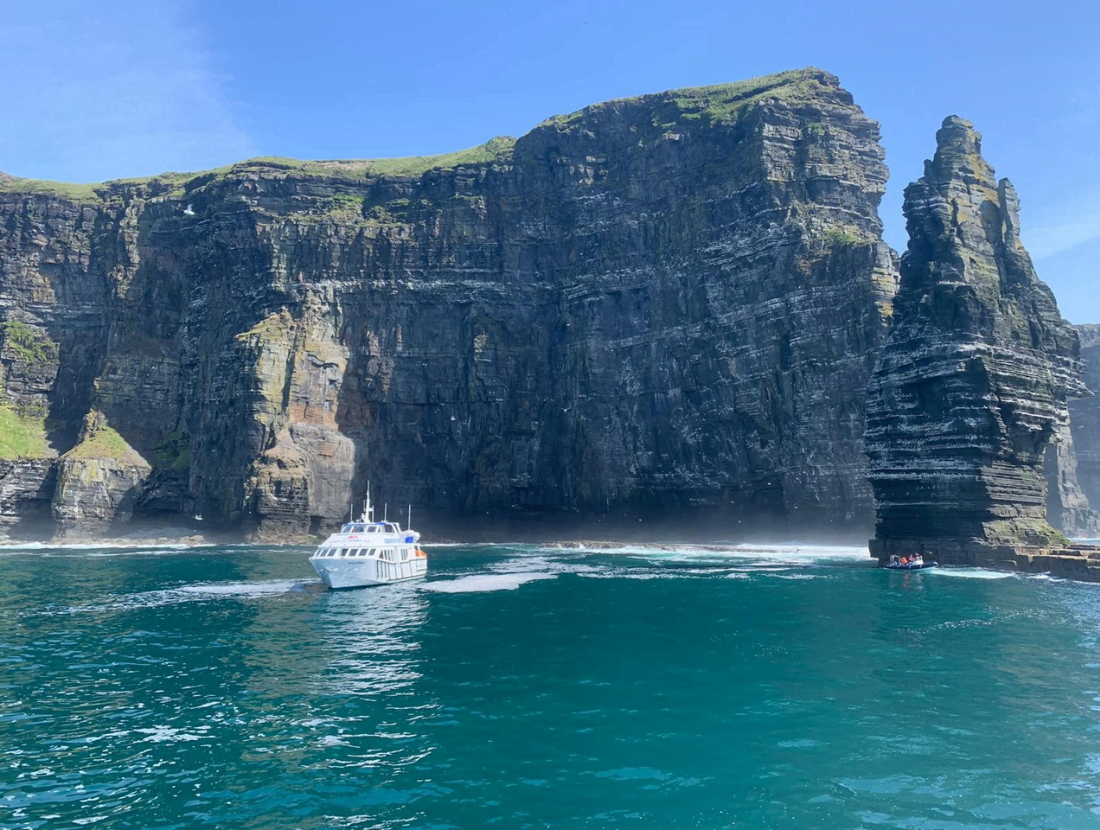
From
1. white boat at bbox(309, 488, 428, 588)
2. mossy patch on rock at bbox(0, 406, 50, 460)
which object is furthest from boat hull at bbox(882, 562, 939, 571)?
mossy patch on rock at bbox(0, 406, 50, 460)

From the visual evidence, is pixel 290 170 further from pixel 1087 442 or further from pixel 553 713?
pixel 1087 442

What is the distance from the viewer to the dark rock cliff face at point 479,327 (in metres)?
111

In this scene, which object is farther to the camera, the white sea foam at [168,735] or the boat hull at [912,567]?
the boat hull at [912,567]

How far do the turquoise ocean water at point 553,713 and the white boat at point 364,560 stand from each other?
7.74 metres

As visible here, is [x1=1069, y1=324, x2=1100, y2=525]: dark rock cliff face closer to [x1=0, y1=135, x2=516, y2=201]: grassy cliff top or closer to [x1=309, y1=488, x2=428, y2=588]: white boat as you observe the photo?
[x1=0, y1=135, x2=516, y2=201]: grassy cliff top

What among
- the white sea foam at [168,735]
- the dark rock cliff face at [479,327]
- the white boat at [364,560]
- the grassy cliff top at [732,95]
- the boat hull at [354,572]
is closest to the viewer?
the white sea foam at [168,735]

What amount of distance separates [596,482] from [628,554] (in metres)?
26.9

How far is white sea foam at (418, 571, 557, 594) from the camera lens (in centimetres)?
5778

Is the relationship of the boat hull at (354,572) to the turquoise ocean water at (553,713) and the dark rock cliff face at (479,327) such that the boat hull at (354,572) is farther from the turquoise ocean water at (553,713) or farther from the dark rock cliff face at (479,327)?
the dark rock cliff face at (479,327)

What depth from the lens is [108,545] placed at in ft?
375

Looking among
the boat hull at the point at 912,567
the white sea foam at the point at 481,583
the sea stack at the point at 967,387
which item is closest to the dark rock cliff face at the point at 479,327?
the sea stack at the point at 967,387

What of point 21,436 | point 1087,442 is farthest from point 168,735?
point 1087,442

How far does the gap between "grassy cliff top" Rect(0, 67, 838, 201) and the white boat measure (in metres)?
96.9

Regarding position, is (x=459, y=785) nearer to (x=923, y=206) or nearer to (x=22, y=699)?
(x=22, y=699)
